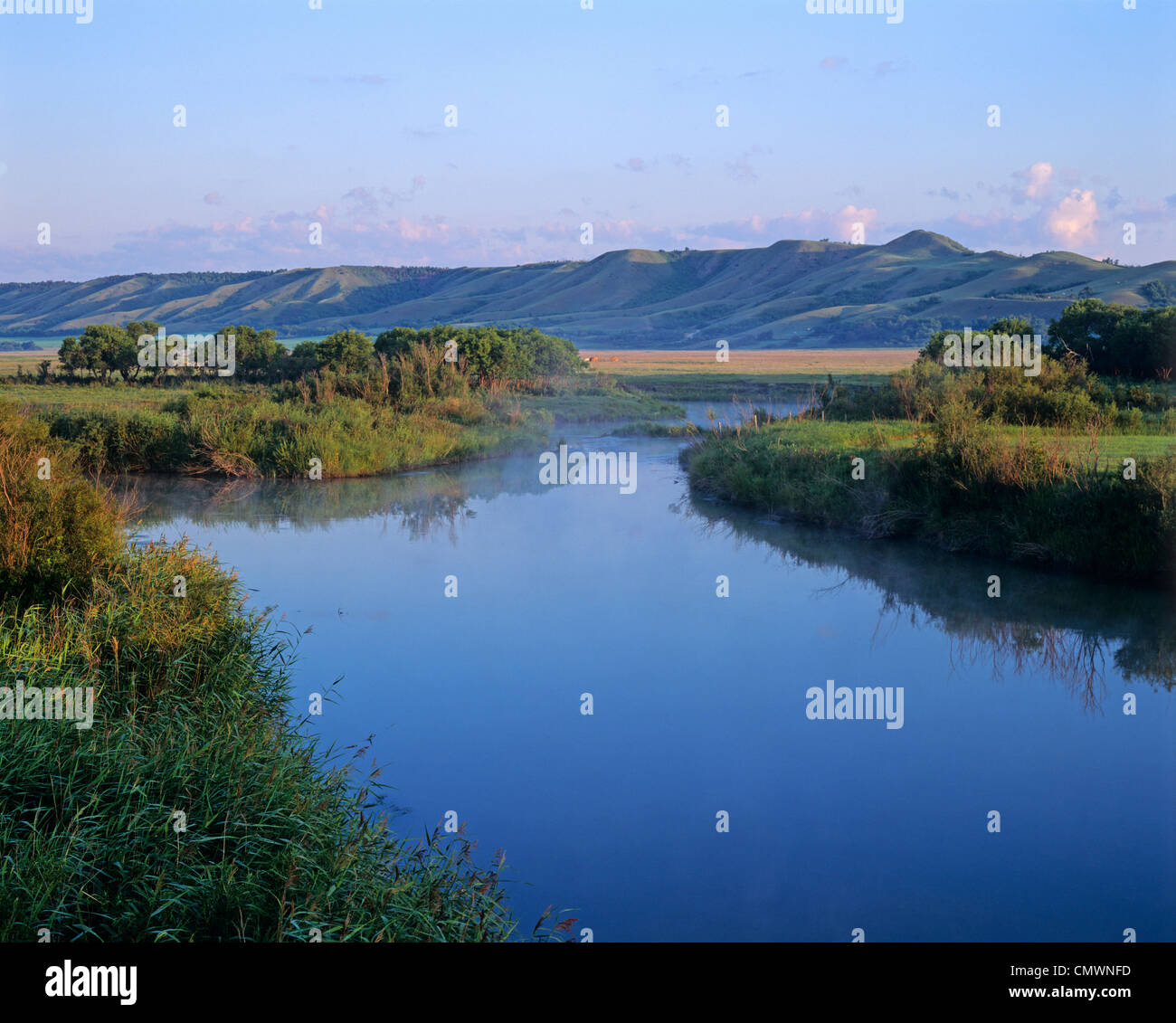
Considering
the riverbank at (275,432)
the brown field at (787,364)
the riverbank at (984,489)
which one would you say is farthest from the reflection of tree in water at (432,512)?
the brown field at (787,364)

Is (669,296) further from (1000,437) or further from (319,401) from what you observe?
(1000,437)

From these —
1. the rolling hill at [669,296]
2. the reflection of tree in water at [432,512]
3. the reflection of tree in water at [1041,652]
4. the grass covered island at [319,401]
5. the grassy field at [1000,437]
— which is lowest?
the reflection of tree in water at [1041,652]

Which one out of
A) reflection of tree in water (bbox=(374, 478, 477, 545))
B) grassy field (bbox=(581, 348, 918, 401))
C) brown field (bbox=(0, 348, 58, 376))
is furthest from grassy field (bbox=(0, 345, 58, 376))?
reflection of tree in water (bbox=(374, 478, 477, 545))

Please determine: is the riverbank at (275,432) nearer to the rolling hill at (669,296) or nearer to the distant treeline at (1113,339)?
the distant treeline at (1113,339)


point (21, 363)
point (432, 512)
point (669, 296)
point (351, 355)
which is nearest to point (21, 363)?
point (21, 363)

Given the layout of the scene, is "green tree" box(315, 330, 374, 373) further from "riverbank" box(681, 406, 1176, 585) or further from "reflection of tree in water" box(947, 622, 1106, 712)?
"reflection of tree in water" box(947, 622, 1106, 712)
